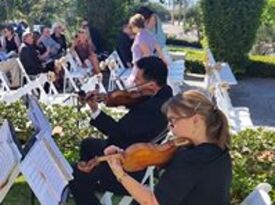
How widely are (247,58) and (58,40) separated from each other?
12.8 ft

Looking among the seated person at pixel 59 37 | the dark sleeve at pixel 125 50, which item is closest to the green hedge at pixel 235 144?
the dark sleeve at pixel 125 50

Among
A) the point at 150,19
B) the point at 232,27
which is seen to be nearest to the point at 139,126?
the point at 150,19

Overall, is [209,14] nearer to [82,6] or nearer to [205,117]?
[82,6]

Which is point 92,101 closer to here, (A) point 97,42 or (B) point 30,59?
(B) point 30,59

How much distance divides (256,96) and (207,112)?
8854 millimetres

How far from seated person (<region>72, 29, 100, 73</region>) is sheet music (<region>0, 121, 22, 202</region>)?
8128 mm

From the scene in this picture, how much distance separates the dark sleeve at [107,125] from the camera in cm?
493

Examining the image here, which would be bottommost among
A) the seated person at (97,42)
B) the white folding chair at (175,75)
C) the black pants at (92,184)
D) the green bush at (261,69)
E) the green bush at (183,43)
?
the green bush at (183,43)

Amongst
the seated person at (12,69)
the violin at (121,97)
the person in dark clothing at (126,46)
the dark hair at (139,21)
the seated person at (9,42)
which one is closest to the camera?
the violin at (121,97)

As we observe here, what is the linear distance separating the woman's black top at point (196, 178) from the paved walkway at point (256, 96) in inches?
251

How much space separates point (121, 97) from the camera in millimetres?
5441

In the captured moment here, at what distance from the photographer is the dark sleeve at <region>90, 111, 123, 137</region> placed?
4926 mm

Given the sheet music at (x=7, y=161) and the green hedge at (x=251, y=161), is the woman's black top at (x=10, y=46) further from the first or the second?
the sheet music at (x=7, y=161)

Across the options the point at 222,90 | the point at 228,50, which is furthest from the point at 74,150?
the point at 228,50
